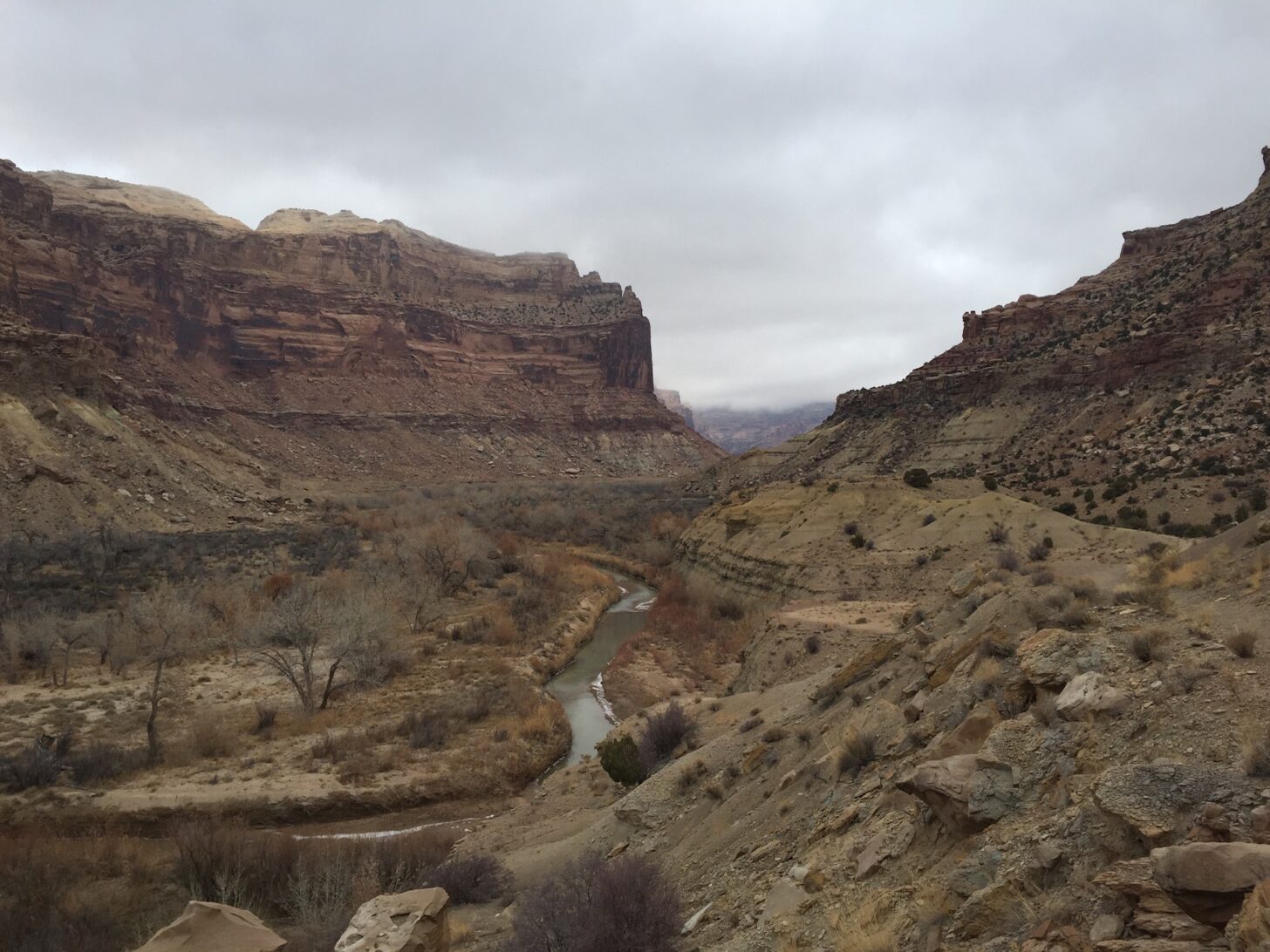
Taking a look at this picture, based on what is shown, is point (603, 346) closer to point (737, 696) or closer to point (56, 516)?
point (56, 516)

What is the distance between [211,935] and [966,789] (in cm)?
777

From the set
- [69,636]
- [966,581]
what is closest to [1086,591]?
[966,581]

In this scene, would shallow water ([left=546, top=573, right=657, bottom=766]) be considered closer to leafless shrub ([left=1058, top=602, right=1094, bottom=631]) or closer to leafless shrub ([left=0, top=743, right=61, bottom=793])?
leafless shrub ([left=0, top=743, right=61, bottom=793])

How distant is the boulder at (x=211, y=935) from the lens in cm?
781

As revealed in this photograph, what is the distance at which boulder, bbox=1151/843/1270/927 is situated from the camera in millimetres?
3738

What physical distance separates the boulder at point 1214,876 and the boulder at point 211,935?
822 cm

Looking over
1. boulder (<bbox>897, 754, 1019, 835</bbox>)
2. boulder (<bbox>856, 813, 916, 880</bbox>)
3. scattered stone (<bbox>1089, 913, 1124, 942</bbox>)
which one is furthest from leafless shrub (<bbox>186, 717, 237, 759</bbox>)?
scattered stone (<bbox>1089, 913, 1124, 942</bbox>)

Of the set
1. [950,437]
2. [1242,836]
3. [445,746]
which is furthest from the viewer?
[950,437]

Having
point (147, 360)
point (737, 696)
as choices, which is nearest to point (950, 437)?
point (737, 696)

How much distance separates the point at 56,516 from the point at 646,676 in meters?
38.6

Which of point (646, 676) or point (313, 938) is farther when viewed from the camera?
point (646, 676)

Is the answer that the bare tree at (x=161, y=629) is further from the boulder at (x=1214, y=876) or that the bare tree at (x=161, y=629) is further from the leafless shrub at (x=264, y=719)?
the boulder at (x=1214, y=876)

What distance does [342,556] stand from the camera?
146ft

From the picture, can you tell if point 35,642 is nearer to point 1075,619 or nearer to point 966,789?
point 966,789
